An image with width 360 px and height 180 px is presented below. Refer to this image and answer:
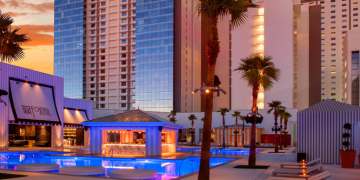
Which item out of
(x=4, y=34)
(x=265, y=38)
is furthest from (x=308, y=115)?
(x=265, y=38)

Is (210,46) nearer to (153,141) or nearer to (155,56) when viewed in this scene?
(153,141)

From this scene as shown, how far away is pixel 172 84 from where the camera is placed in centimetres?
8594

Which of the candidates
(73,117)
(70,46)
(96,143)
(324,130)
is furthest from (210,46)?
(70,46)

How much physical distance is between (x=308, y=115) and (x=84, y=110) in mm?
31809

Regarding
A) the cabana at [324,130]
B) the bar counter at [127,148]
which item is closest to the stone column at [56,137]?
the bar counter at [127,148]

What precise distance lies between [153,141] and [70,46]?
73382 mm

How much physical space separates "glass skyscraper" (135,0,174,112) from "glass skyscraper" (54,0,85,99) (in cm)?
1678

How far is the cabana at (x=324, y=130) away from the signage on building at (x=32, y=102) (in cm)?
2572

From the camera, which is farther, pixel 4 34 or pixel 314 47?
pixel 314 47

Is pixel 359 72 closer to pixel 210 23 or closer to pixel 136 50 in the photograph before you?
pixel 136 50

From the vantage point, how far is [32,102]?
1479 inches

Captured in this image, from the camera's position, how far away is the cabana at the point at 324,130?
22.4 metres

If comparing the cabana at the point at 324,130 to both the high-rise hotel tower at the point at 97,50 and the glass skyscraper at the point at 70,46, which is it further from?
the glass skyscraper at the point at 70,46

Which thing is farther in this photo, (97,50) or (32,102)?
(97,50)
